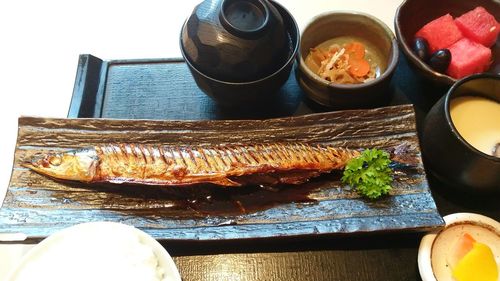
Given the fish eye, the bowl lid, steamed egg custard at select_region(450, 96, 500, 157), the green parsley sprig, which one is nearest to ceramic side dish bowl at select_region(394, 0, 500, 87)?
steamed egg custard at select_region(450, 96, 500, 157)

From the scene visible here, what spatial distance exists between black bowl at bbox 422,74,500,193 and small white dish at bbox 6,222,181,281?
1.19 meters

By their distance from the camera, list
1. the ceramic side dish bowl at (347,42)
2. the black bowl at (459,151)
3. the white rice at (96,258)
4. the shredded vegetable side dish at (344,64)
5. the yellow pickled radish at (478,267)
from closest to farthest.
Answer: the white rice at (96,258)
the yellow pickled radish at (478,267)
the black bowl at (459,151)
the ceramic side dish bowl at (347,42)
the shredded vegetable side dish at (344,64)

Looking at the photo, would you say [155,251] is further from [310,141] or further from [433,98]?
[433,98]

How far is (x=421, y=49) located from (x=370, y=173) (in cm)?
72

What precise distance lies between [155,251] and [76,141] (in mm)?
781

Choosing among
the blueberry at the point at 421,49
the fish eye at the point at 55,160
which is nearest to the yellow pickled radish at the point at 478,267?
the blueberry at the point at 421,49

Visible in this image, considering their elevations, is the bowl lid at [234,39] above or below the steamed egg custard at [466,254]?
above

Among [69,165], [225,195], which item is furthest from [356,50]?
[69,165]

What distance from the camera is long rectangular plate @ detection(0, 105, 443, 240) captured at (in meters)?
1.83

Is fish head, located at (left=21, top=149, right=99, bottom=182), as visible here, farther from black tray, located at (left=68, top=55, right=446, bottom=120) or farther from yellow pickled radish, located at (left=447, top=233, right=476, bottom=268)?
yellow pickled radish, located at (left=447, top=233, right=476, bottom=268)

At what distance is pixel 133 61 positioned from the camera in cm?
243

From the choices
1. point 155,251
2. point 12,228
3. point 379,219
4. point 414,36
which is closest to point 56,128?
point 12,228

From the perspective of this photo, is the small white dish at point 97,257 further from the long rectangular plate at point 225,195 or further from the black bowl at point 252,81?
the black bowl at point 252,81

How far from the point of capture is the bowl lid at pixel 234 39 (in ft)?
6.18
